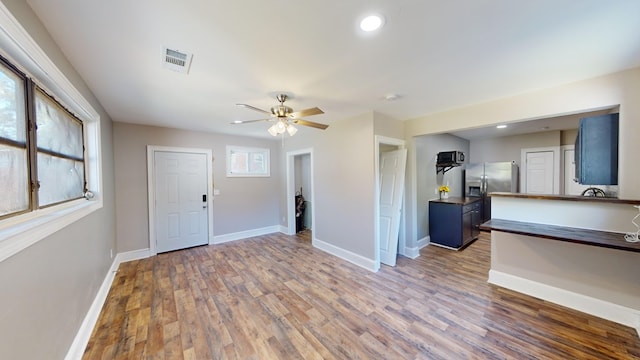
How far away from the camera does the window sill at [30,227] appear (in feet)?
3.44

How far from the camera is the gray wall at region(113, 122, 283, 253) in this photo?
3818 mm

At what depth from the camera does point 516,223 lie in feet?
8.96

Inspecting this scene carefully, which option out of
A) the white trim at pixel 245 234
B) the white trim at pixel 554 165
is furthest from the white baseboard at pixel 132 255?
the white trim at pixel 554 165

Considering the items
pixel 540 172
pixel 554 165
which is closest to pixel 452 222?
pixel 540 172

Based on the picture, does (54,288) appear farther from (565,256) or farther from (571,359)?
(565,256)

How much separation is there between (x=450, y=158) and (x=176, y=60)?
4.62 meters

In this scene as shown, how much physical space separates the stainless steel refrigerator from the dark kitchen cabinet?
0.97 m

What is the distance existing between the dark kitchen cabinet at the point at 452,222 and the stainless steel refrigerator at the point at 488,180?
970mm

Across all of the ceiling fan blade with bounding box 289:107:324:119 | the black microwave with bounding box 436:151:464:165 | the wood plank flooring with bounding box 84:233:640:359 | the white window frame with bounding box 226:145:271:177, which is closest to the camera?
the wood plank flooring with bounding box 84:233:640:359

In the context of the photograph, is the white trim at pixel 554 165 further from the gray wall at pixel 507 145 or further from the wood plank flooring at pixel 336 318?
the wood plank flooring at pixel 336 318

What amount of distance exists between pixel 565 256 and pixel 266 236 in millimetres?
4907

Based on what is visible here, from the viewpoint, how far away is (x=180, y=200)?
4.36m

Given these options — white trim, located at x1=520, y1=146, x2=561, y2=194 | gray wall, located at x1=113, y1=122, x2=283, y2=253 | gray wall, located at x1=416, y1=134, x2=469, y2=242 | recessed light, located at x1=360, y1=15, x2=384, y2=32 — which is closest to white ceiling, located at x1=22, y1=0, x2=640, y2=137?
recessed light, located at x1=360, y1=15, x2=384, y2=32

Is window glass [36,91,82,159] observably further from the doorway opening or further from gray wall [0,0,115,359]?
the doorway opening
